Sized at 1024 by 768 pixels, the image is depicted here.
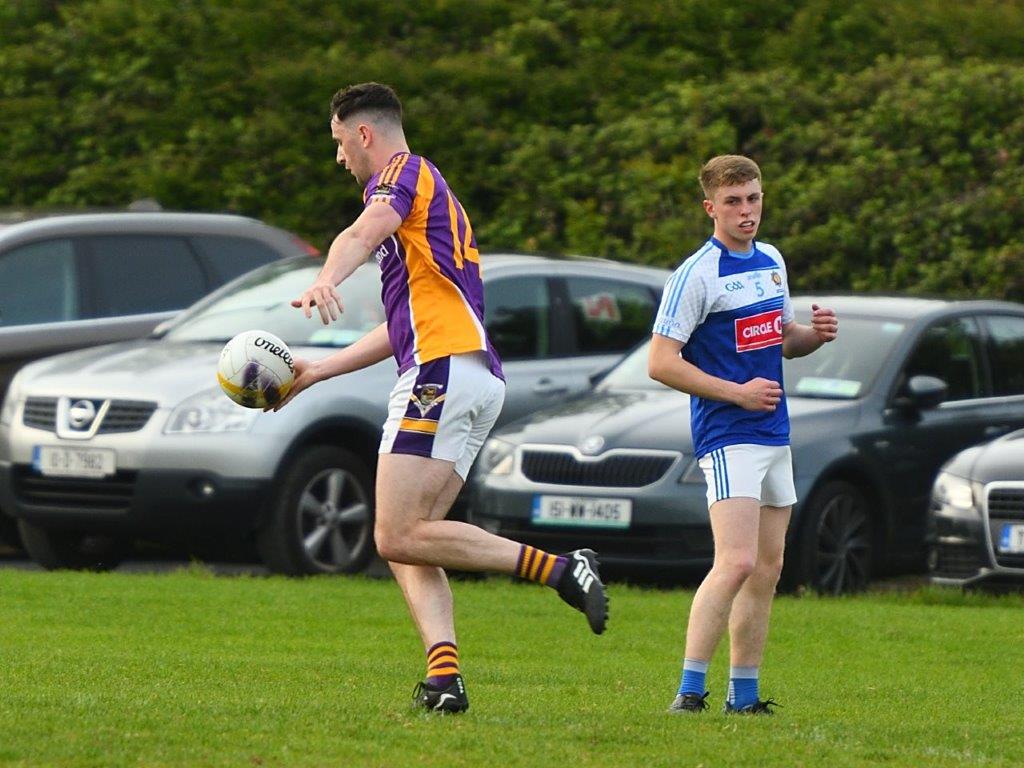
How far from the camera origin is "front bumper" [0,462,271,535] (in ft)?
40.8

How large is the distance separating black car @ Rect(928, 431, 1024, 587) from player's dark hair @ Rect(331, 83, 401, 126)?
221 inches

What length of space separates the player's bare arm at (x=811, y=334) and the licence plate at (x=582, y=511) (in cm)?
445

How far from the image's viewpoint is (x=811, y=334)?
775cm

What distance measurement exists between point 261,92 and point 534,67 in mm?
2595

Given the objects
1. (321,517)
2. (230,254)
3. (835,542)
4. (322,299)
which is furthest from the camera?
(230,254)

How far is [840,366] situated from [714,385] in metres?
5.91

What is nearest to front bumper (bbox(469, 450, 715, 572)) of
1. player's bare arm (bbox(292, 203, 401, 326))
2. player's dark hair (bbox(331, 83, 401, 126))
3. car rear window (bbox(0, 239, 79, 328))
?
car rear window (bbox(0, 239, 79, 328))

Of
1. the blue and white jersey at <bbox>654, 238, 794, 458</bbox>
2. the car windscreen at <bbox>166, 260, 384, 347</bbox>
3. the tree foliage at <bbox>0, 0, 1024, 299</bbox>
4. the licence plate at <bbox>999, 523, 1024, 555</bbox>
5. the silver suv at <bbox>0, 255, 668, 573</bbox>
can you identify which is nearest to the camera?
the blue and white jersey at <bbox>654, 238, 794, 458</bbox>

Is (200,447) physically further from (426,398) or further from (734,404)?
(734,404)

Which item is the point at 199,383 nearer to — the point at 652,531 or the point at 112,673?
the point at 652,531

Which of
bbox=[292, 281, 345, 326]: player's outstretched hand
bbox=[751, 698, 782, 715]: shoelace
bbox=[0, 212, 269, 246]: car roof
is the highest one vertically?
bbox=[0, 212, 269, 246]: car roof

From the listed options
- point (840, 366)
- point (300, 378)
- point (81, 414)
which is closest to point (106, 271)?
point (81, 414)

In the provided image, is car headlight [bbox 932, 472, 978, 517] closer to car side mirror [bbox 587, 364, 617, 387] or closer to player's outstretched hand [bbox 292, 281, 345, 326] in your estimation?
car side mirror [bbox 587, 364, 617, 387]

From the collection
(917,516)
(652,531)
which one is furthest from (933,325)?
(652,531)
